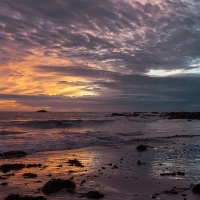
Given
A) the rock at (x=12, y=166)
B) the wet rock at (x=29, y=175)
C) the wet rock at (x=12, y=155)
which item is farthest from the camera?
the wet rock at (x=12, y=155)

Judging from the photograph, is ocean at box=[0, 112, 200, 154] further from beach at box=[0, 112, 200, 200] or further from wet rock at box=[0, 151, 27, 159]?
beach at box=[0, 112, 200, 200]

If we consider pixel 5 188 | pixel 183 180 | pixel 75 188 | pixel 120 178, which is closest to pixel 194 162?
pixel 183 180

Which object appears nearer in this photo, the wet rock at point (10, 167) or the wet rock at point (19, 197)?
the wet rock at point (19, 197)

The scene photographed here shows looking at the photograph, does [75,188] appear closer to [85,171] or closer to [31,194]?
[31,194]

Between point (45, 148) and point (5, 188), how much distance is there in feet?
49.1

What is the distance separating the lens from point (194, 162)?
18188 mm

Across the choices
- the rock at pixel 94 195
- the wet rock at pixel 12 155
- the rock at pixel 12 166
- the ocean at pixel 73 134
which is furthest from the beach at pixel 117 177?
the ocean at pixel 73 134

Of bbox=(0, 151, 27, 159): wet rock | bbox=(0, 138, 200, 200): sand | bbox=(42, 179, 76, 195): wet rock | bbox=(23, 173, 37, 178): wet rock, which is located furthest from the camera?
bbox=(0, 151, 27, 159): wet rock

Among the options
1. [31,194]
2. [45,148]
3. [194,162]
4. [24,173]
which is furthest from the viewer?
[45,148]

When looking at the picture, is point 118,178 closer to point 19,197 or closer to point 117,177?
point 117,177

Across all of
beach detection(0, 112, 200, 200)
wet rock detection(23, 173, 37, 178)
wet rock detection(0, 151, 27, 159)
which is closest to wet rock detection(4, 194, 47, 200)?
beach detection(0, 112, 200, 200)

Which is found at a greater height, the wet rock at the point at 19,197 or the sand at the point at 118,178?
the wet rock at the point at 19,197

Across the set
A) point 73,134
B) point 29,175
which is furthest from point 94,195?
point 73,134

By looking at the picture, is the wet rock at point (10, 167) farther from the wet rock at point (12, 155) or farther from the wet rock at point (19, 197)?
the wet rock at point (19, 197)
